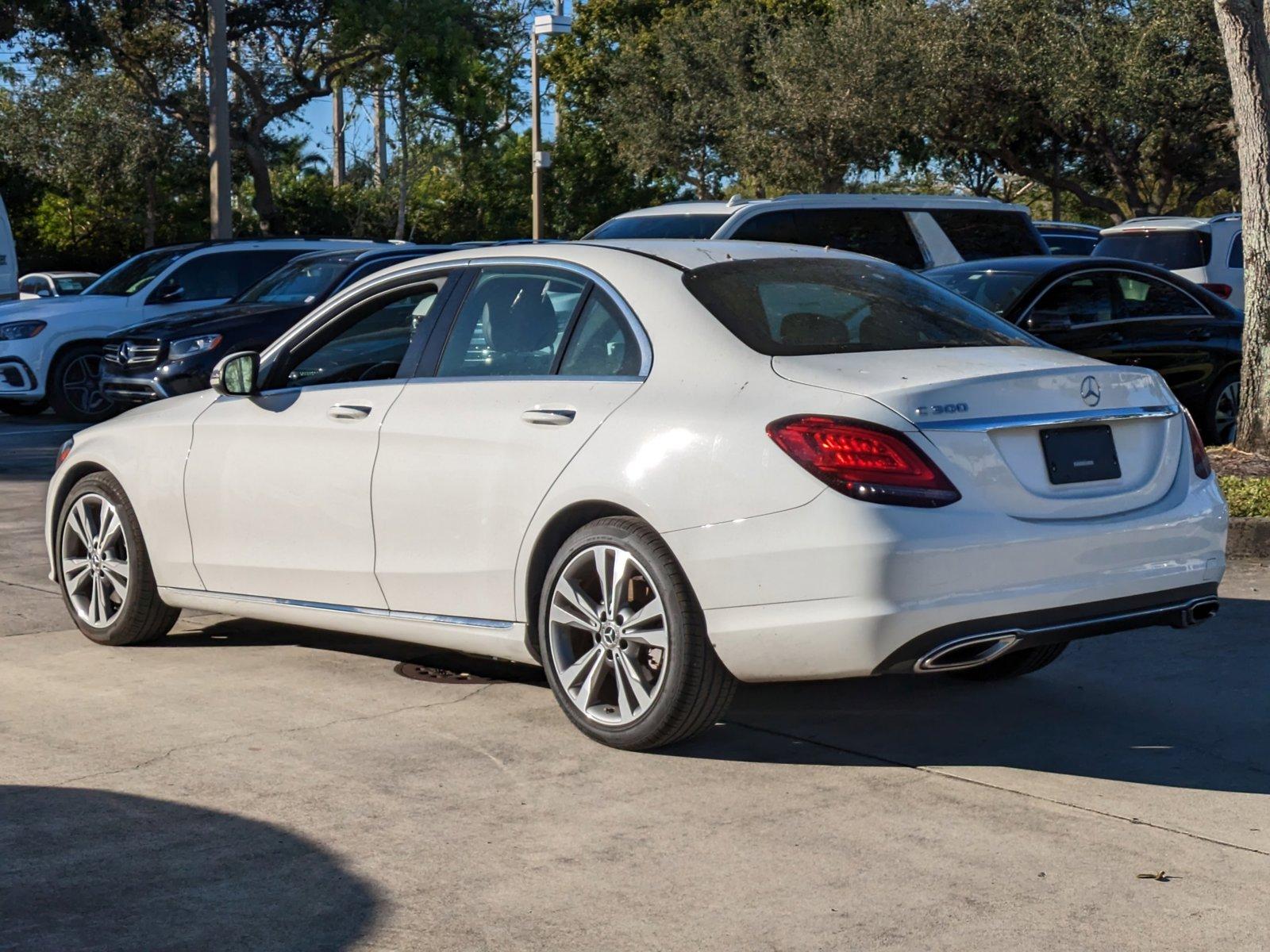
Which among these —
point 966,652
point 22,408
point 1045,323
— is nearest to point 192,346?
point 22,408

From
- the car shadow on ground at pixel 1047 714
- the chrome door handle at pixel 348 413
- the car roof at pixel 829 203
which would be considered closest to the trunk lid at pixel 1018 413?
the car shadow on ground at pixel 1047 714

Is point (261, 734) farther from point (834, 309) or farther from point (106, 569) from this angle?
point (834, 309)

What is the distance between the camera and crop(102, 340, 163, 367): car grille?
48.5 ft

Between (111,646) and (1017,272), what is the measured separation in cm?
741

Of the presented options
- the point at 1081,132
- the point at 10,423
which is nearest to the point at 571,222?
the point at 1081,132

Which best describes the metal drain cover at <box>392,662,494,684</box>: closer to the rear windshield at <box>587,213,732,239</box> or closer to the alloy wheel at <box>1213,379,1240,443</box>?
the alloy wheel at <box>1213,379,1240,443</box>

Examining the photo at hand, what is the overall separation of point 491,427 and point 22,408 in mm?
13373

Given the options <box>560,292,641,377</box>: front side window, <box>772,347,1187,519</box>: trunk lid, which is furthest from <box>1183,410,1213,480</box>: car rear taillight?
<box>560,292,641,377</box>: front side window

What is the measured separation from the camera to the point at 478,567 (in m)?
5.54

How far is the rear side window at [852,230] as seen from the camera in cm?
1516

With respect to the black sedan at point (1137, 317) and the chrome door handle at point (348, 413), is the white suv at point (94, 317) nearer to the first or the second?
the black sedan at point (1137, 317)

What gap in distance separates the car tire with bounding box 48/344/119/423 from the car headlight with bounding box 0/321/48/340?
320mm

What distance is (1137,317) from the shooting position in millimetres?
12305

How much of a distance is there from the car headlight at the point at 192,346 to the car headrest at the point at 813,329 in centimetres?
1004
